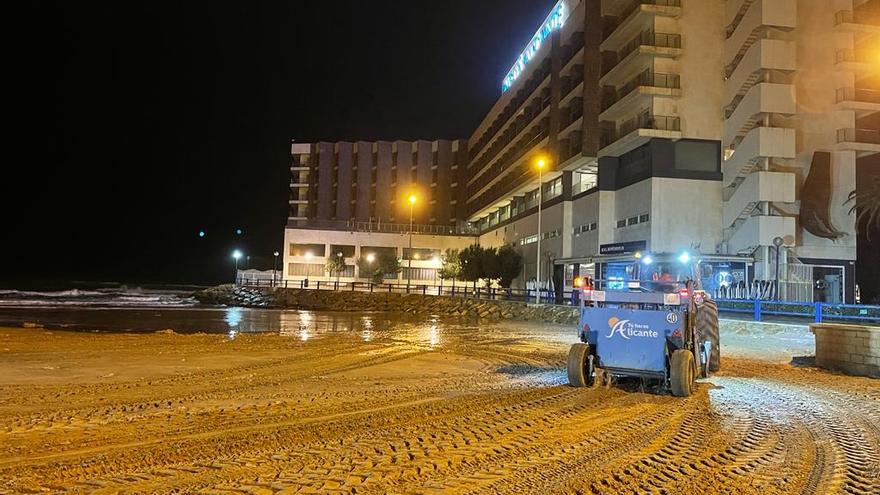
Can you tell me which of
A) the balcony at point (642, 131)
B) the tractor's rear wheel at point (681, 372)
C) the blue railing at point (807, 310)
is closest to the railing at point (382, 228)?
the balcony at point (642, 131)

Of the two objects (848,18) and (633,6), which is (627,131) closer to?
(633,6)

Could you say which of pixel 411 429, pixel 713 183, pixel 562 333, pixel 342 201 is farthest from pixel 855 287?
pixel 342 201

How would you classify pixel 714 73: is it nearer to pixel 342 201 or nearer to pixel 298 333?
pixel 298 333

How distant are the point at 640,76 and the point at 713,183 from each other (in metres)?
9.29

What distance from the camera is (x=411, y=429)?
853 cm

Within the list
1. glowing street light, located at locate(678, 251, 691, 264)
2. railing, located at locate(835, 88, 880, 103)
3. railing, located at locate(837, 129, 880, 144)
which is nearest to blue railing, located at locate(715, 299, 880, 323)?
glowing street light, located at locate(678, 251, 691, 264)

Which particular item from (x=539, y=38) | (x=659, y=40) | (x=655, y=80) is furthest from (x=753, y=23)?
(x=539, y=38)

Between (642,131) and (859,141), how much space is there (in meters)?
13.2

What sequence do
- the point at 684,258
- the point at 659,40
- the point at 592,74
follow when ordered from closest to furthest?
the point at 684,258
the point at 659,40
the point at 592,74

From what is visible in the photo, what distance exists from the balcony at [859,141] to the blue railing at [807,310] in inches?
744

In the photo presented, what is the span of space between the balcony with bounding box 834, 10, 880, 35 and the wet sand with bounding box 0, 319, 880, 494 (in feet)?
107

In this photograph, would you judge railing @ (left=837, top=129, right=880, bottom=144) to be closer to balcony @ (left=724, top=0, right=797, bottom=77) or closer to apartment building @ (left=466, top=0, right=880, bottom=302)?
apartment building @ (left=466, top=0, right=880, bottom=302)

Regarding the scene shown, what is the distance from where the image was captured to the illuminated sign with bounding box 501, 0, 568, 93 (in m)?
59.8

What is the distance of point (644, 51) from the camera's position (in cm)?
4328
